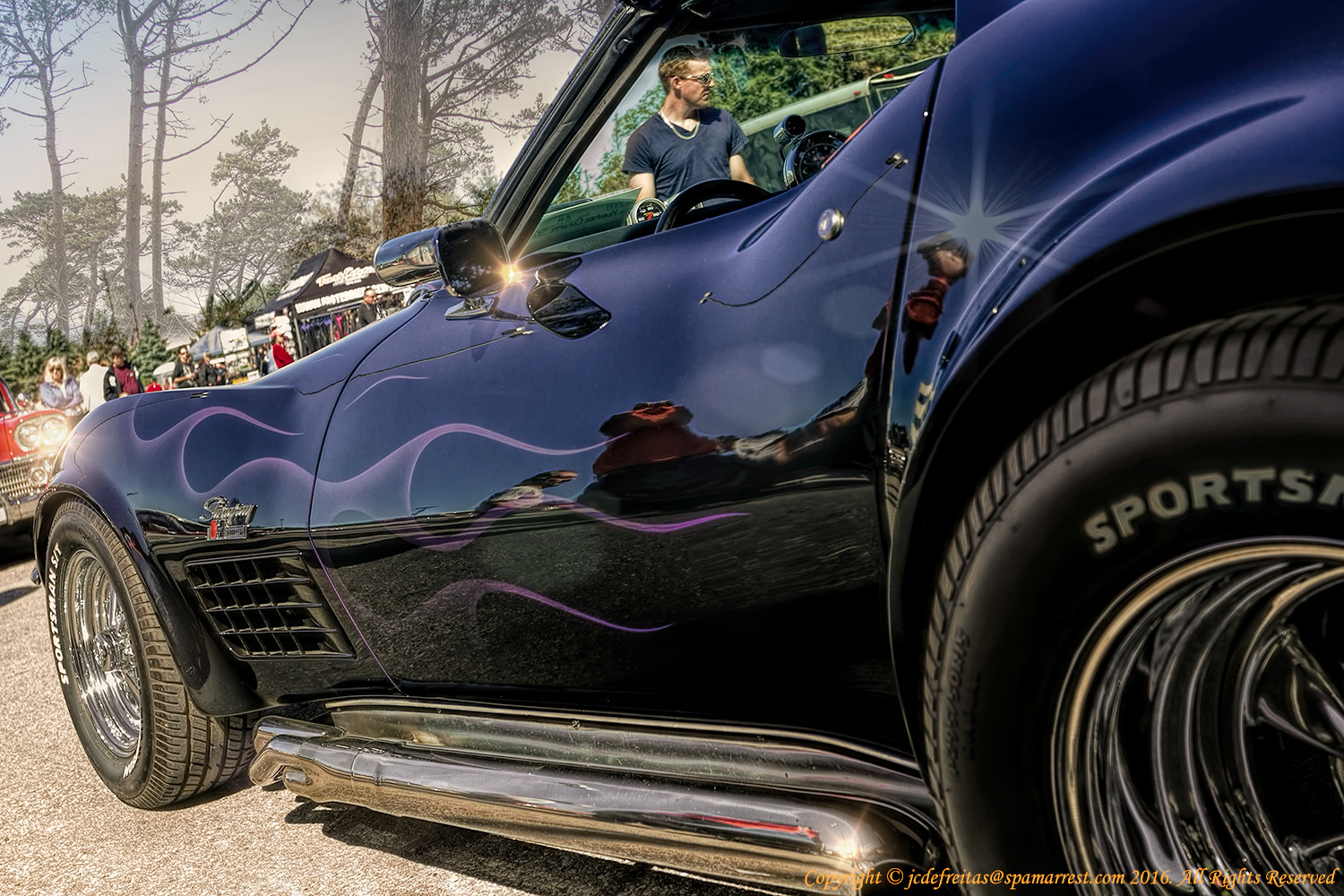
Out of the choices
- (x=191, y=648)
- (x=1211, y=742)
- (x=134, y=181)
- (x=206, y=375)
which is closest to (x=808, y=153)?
(x=1211, y=742)

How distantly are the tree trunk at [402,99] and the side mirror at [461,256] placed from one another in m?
9.24

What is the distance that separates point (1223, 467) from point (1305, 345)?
0.43 feet

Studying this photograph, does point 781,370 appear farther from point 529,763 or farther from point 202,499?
point 202,499

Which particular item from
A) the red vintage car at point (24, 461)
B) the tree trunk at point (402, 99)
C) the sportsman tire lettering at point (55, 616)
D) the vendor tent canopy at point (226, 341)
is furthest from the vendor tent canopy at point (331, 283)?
the sportsman tire lettering at point (55, 616)

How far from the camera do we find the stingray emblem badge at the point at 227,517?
2426mm

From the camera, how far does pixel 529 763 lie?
191cm

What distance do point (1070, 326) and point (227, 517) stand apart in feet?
6.81

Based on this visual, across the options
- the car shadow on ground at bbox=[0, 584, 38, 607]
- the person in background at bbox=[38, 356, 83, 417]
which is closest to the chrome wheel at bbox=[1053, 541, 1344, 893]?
the car shadow on ground at bbox=[0, 584, 38, 607]

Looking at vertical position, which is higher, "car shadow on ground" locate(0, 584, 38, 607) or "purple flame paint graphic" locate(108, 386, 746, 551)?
"purple flame paint graphic" locate(108, 386, 746, 551)

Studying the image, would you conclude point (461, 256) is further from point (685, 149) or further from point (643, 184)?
point (685, 149)

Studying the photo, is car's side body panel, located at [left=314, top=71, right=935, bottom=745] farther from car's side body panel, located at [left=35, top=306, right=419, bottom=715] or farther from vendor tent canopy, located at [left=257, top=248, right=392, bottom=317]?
vendor tent canopy, located at [left=257, top=248, right=392, bottom=317]

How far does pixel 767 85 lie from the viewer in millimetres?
1833

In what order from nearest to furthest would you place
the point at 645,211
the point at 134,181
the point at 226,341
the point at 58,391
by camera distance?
1. the point at 645,211
2. the point at 58,391
3. the point at 226,341
4. the point at 134,181

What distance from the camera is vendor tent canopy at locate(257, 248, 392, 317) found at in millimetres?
17558
